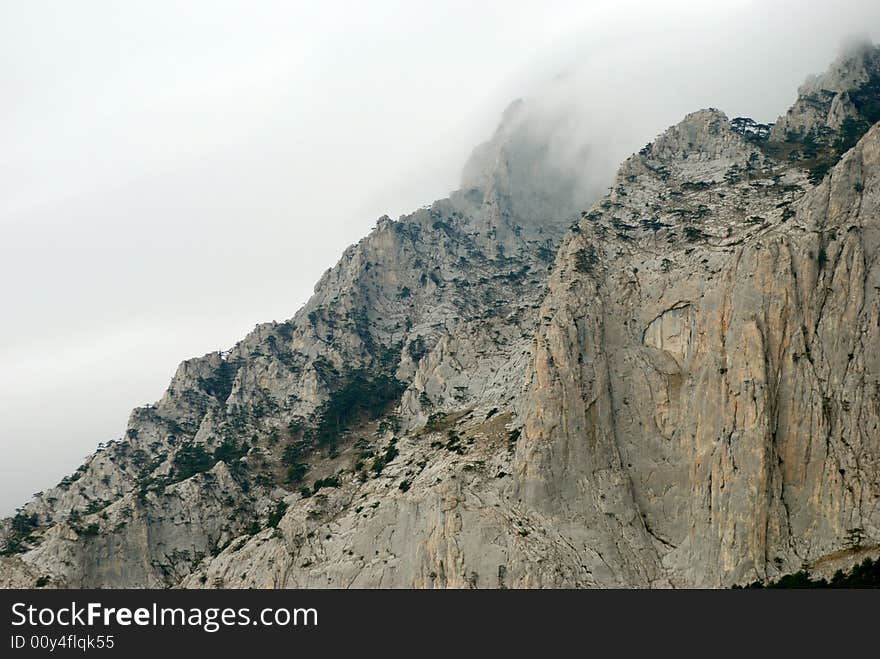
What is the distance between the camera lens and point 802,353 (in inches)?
3031

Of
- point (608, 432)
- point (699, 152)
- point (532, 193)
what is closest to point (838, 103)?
point (699, 152)

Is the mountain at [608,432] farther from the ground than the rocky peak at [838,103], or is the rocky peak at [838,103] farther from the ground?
the rocky peak at [838,103]

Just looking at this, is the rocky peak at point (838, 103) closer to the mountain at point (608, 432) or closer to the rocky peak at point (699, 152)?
the mountain at point (608, 432)

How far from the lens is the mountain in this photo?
74.3 meters

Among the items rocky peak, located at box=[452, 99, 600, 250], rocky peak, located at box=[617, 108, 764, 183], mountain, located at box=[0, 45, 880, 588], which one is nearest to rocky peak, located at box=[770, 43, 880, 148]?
mountain, located at box=[0, 45, 880, 588]

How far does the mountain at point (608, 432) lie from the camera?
2926 inches

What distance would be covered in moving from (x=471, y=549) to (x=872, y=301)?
52108mm

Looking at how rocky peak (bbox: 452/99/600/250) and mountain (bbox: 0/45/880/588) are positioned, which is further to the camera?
rocky peak (bbox: 452/99/600/250)

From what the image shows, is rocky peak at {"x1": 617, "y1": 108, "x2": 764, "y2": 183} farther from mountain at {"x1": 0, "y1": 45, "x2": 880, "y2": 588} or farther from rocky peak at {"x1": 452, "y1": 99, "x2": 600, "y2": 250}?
rocky peak at {"x1": 452, "y1": 99, "x2": 600, "y2": 250}

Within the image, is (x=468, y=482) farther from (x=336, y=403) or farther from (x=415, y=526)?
(x=336, y=403)

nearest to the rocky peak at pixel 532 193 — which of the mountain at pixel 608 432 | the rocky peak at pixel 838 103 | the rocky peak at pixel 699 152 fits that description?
the mountain at pixel 608 432

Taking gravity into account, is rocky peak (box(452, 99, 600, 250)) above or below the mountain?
above

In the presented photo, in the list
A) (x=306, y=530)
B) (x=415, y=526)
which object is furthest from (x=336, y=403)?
(x=415, y=526)

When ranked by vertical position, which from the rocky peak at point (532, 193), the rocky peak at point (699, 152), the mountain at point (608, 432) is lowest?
the mountain at point (608, 432)
